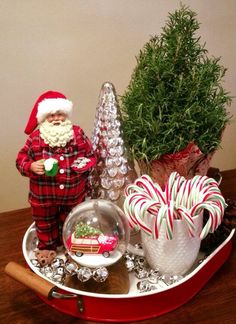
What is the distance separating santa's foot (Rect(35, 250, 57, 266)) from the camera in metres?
→ 0.69

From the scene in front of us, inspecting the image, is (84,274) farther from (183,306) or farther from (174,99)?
(174,99)

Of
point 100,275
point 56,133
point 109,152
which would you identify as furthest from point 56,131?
point 100,275

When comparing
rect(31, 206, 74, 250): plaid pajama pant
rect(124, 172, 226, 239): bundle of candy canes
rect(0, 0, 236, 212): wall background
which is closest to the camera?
rect(124, 172, 226, 239): bundle of candy canes

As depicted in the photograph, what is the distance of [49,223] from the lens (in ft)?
2.33

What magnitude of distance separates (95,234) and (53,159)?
0.13 m

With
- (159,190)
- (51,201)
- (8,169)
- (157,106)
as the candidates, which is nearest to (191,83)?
(157,106)

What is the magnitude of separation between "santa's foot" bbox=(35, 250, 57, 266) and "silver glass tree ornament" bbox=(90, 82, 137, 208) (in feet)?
0.42

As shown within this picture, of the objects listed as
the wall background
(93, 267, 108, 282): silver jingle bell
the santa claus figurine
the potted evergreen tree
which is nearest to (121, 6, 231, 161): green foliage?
the potted evergreen tree

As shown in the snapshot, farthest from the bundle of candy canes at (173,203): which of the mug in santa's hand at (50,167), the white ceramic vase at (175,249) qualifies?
the mug in santa's hand at (50,167)

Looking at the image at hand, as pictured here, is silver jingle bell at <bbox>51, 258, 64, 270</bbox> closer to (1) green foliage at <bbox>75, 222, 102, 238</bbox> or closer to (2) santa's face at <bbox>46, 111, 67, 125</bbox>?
(1) green foliage at <bbox>75, 222, 102, 238</bbox>

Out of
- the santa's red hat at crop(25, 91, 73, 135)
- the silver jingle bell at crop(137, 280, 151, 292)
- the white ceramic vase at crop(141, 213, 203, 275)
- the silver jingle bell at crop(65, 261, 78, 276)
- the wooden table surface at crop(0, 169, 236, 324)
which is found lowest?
the wooden table surface at crop(0, 169, 236, 324)

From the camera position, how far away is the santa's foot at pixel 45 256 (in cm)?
69

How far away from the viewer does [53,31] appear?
1.11 meters

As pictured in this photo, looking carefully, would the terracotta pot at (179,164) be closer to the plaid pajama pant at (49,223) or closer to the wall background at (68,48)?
the plaid pajama pant at (49,223)
